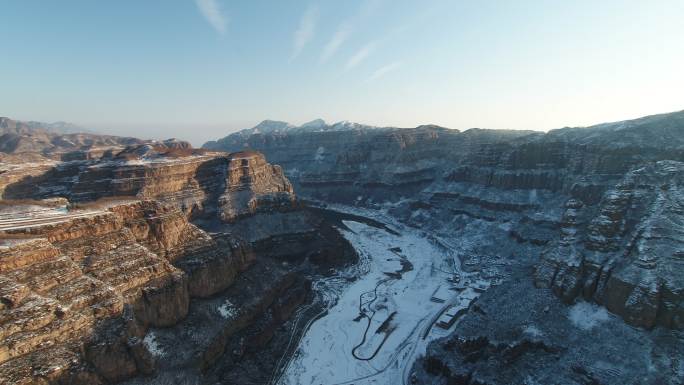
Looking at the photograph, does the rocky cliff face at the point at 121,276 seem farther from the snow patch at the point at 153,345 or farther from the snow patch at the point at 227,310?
the snow patch at the point at 227,310

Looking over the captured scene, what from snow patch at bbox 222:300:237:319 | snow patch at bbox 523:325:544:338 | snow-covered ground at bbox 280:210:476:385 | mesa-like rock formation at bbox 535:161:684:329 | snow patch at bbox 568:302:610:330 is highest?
mesa-like rock formation at bbox 535:161:684:329

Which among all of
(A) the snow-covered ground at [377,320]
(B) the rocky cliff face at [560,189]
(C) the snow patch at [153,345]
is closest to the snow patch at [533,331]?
(B) the rocky cliff face at [560,189]

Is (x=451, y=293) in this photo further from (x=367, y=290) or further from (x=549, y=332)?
(x=549, y=332)

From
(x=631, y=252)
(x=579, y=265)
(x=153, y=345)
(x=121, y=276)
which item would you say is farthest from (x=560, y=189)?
(x=121, y=276)

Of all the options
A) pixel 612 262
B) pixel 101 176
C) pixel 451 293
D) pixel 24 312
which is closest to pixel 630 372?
pixel 612 262

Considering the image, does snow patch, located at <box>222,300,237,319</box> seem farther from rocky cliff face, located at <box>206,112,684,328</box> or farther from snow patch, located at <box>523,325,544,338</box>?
rocky cliff face, located at <box>206,112,684,328</box>

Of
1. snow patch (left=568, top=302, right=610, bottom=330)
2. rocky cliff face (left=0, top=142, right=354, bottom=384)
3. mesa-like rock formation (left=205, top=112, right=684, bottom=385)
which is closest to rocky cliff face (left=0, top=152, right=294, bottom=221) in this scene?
rocky cliff face (left=0, top=142, right=354, bottom=384)
